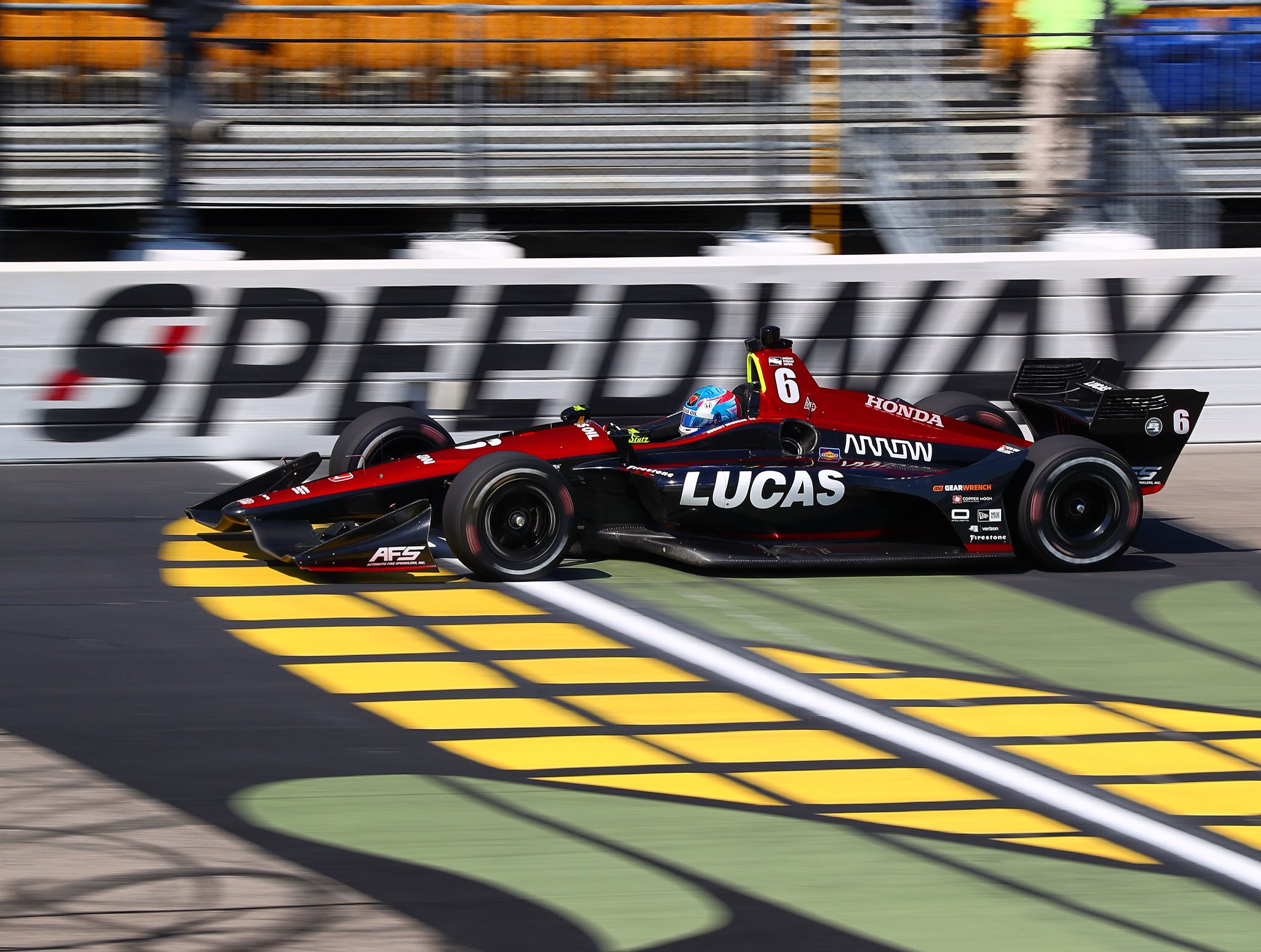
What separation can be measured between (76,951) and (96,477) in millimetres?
6129

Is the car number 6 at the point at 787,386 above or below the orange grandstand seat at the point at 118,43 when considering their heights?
below

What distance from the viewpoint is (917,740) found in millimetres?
5258

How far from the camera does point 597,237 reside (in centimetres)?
1068

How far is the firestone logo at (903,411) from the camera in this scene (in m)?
7.81

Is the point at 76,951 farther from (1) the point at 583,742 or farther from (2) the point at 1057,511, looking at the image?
(2) the point at 1057,511

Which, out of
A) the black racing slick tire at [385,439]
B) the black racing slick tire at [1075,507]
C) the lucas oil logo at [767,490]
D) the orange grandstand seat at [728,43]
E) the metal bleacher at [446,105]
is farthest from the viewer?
the orange grandstand seat at [728,43]

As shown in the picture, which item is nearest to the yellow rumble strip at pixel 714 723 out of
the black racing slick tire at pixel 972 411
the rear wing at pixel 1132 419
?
the rear wing at pixel 1132 419

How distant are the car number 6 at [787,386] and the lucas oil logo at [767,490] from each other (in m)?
0.34

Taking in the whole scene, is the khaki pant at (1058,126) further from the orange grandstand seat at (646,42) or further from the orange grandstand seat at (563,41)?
the orange grandstand seat at (563,41)

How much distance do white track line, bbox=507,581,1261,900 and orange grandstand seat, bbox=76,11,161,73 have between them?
4697mm

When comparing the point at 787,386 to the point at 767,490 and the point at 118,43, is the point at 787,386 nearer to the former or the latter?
the point at 767,490

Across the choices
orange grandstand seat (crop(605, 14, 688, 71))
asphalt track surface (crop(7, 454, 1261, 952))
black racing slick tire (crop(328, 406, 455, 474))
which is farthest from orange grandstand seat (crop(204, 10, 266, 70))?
asphalt track surface (crop(7, 454, 1261, 952))

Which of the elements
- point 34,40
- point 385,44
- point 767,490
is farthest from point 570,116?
point 767,490

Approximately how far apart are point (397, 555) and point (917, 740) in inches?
99.8
